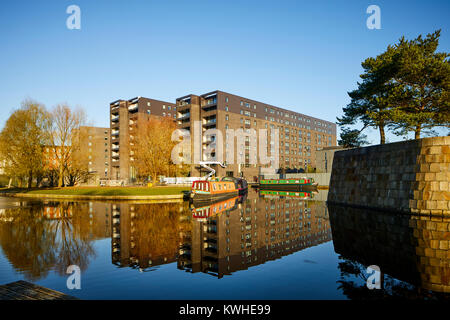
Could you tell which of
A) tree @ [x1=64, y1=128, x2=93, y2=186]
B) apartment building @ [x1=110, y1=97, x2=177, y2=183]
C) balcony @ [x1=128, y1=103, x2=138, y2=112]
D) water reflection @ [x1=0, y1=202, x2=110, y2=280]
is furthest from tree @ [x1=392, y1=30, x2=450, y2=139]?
balcony @ [x1=128, y1=103, x2=138, y2=112]

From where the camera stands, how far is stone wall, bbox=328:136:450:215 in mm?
15234

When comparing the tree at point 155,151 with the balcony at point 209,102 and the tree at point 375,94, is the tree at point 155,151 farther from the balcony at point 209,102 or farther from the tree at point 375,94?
the balcony at point 209,102

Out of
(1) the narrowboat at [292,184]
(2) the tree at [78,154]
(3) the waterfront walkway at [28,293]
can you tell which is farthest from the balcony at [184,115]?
(3) the waterfront walkway at [28,293]

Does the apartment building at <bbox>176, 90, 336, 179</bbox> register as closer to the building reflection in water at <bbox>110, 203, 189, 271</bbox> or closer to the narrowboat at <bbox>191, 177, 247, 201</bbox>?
the narrowboat at <bbox>191, 177, 247, 201</bbox>

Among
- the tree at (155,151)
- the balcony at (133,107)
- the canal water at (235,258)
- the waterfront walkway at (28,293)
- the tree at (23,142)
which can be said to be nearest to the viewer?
the waterfront walkway at (28,293)

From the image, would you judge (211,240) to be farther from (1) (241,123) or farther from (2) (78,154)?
(1) (241,123)

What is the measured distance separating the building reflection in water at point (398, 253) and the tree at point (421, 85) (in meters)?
7.74

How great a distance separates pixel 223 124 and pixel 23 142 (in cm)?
4393

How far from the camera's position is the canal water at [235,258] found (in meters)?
5.86

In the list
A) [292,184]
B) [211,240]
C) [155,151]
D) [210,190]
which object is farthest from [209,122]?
[211,240]

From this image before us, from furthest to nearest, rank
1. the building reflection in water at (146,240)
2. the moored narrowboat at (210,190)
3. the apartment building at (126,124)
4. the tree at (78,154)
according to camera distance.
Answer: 1. the apartment building at (126,124)
2. the tree at (78,154)
3. the moored narrowboat at (210,190)
4. the building reflection in water at (146,240)

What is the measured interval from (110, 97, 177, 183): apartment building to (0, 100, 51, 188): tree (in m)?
40.1

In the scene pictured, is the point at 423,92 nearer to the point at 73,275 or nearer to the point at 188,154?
the point at 73,275

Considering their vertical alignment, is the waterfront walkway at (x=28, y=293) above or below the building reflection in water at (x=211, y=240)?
above
